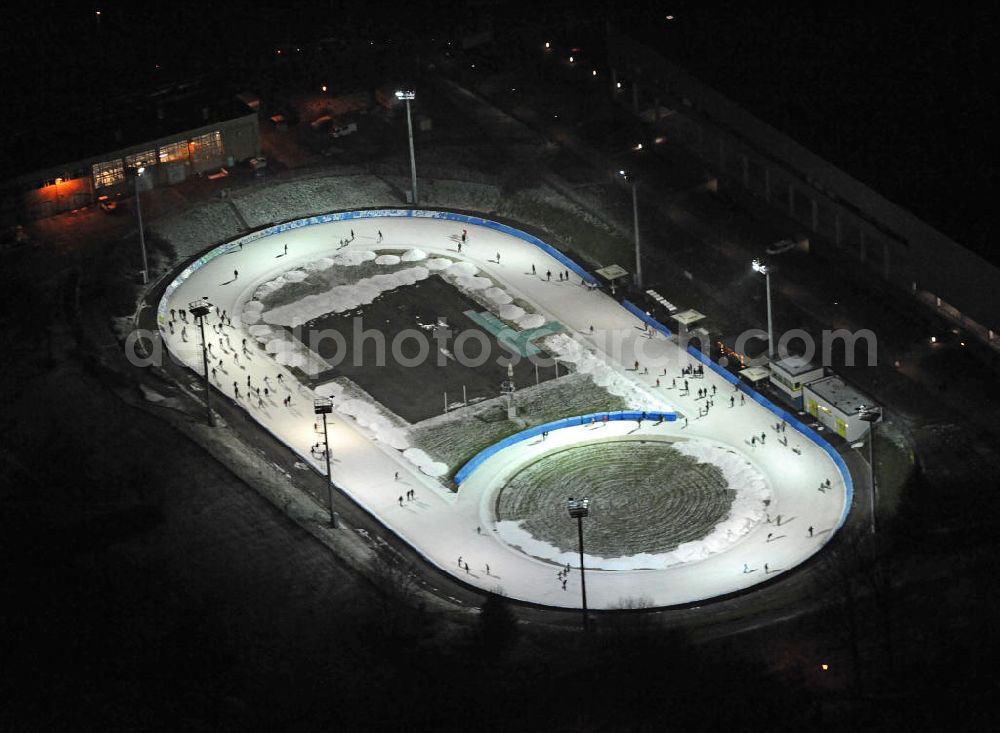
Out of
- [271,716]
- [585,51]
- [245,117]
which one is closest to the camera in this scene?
[271,716]

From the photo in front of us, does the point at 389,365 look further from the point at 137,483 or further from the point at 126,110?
the point at 126,110

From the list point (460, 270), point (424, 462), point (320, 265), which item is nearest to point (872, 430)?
point (424, 462)

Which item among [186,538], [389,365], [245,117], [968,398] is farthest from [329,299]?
[968,398]

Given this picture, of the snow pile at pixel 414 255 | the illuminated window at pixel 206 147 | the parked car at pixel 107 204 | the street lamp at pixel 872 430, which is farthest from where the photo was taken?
the illuminated window at pixel 206 147

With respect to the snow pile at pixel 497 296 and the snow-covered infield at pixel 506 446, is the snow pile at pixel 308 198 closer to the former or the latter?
the snow-covered infield at pixel 506 446

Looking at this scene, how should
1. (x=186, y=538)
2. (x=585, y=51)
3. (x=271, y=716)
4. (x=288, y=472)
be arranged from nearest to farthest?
(x=271, y=716) < (x=186, y=538) < (x=288, y=472) < (x=585, y=51)

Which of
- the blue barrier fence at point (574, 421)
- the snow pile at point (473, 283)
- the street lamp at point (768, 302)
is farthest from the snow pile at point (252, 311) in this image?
the street lamp at point (768, 302)

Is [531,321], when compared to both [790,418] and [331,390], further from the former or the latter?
[790,418]
